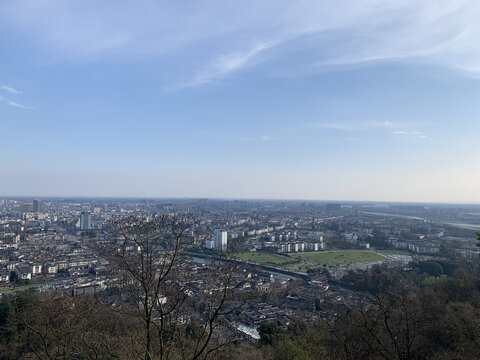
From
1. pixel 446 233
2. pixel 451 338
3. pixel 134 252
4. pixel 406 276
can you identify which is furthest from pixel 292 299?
pixel 446 233

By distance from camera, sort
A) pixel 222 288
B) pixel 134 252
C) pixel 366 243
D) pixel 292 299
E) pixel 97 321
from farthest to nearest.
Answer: pixel 366 243 < pixel 292 299 < pixel 97 321 < pixel 134 252 < pixel 222 288

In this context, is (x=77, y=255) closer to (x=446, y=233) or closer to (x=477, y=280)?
(x=477, y=280)

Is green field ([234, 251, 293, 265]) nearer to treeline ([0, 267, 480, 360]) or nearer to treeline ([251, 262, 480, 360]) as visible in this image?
treeline ([251, 262, 480, 360])

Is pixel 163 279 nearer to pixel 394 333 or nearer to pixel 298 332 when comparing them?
pixel 394 333

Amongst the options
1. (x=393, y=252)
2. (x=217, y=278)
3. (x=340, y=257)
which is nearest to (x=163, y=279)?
(x=217, y=278)

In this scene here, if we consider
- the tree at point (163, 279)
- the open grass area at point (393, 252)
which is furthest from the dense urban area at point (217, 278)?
the open grass area at point (393, 252)

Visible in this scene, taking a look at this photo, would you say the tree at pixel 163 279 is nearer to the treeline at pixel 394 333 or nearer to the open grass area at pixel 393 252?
the treeline at pixel 394 333

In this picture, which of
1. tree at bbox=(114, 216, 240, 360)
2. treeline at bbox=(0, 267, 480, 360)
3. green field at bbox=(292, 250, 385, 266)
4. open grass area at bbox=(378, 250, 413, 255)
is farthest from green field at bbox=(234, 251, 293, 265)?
tree at bbox=(114, 216, 240, 360)
